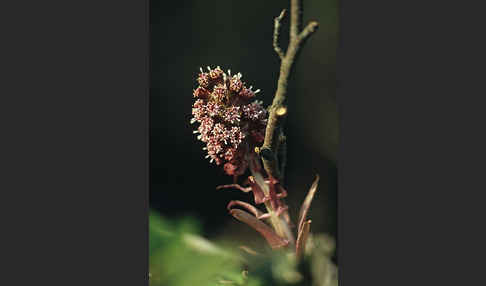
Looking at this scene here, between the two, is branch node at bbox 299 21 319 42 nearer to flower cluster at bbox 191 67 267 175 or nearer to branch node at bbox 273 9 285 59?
branch node at bbox 273 9 285 59

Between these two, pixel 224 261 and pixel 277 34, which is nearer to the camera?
pixel 277 34

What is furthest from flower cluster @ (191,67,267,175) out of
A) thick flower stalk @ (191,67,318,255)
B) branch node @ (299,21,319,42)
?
branch node @ (299,21,319,42)

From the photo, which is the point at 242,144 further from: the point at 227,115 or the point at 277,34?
the point at 277,34

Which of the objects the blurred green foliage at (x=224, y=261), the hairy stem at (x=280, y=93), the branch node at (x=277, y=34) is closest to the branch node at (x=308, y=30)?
the hairy stem at (x=280, y=93)

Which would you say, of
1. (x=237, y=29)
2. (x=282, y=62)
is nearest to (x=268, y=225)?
(x=282, y=62)

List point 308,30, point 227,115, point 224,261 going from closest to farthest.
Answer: point 308,30 < point 227,115 < point 224,261

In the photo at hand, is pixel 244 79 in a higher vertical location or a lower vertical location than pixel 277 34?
lower

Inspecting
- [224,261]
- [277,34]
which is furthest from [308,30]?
[224,261]
